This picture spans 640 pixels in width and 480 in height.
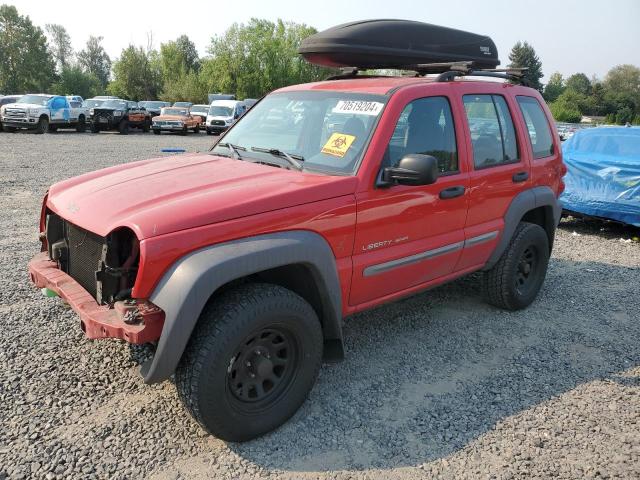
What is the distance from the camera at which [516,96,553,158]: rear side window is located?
14.8 feet

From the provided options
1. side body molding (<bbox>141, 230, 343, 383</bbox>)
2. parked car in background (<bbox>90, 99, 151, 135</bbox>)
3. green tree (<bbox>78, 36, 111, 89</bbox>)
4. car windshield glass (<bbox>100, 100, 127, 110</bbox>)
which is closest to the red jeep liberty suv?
side body molding (<bbox>141, 230, 343, 383</bbox>)

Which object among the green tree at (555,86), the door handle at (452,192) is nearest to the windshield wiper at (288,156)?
the door handle at (452,192)

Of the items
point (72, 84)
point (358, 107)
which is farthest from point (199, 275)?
point (72, 84)

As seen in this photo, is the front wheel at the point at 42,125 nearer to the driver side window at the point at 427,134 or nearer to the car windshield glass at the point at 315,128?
the car windshield glass at the point at 315,128

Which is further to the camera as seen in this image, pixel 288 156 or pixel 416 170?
pixel 288 156

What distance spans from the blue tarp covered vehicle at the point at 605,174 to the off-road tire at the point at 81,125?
23996mm

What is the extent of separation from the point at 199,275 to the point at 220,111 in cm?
2769

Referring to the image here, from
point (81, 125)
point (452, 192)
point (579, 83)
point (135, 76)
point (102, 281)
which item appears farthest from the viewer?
point (579, 83)

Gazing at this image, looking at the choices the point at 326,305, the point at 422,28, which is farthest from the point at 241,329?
the point at 422,28

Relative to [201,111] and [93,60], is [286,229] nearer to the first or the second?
[201,111]

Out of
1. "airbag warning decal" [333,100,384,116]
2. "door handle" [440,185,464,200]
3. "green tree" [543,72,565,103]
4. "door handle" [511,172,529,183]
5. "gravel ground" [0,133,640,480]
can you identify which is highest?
"green tree" [543,72,565,103]

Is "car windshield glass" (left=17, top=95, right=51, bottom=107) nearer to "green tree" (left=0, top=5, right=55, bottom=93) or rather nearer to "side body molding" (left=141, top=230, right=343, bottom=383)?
"side body molding" (left=141, top=230, right=343, bottom=383)

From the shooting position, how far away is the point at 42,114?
2314cm

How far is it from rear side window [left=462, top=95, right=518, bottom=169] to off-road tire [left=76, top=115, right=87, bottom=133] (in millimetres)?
25683
